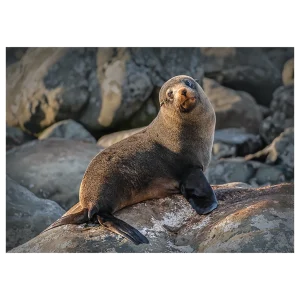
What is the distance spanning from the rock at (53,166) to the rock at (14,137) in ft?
0.29

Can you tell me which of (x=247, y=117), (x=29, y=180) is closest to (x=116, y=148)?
(x=29, y=180)

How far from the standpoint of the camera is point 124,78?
420 inches

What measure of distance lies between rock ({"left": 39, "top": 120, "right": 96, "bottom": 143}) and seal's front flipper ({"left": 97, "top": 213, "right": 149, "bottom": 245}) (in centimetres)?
402

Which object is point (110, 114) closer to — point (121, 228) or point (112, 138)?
point (112, 138)

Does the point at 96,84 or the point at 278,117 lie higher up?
the point at 96,84

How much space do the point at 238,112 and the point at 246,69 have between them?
118 cm

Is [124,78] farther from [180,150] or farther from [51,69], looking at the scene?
[180,150]

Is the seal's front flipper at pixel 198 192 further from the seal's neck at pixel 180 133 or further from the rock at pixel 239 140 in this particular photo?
the rock at pixel 239 140

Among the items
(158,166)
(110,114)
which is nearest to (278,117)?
(110,114)

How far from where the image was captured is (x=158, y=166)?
754 centimetres

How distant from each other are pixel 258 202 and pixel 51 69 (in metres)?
5.42

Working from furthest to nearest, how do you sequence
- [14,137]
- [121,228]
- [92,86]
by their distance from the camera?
[92,86]
[14,137]
[121,228]

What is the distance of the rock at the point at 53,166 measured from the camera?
9945 millimetres

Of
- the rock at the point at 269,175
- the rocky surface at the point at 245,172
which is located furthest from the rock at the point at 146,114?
the rock at the point at 269,175
